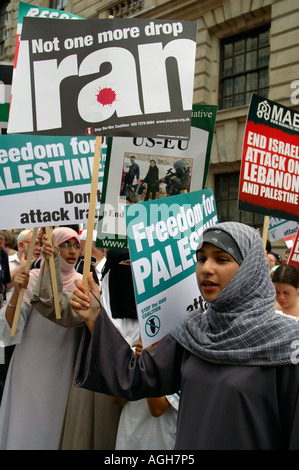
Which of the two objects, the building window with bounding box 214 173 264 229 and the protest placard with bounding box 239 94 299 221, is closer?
the protest placard with bounding box 239 94 299 221

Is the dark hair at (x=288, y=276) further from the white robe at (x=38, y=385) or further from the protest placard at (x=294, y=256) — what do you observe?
the white robe at (x=38, y=385)

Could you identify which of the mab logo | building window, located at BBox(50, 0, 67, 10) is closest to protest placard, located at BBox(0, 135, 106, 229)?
the mab logo

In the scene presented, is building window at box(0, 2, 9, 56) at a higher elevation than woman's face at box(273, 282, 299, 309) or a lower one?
higher

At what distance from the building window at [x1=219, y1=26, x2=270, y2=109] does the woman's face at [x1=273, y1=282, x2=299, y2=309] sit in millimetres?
8120

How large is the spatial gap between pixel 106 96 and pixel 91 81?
12 centimetres

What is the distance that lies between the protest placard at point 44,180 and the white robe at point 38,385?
664mm

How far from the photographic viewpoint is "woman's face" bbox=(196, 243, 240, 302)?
1.59 metres

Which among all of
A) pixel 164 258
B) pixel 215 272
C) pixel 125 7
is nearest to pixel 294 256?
pixel 164 258

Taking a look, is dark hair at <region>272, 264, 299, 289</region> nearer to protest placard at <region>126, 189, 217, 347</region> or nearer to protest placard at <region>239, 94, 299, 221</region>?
protest placard at <region>239, 94, 299, 221</region>

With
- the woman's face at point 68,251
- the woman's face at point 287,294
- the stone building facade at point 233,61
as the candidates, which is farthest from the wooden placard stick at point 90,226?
the stone building facade at point 233,61

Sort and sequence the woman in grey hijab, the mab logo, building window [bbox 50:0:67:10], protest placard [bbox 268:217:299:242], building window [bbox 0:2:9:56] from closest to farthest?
the woman in grey hijab, the mab logo, protest placard [bbox 268:217:299:242], building window [bbox 50:0:67:10], building window [bbox 0:2:9:56]

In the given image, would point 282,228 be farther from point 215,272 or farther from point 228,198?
point 228,198

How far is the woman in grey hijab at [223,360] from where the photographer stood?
1.37 metres
